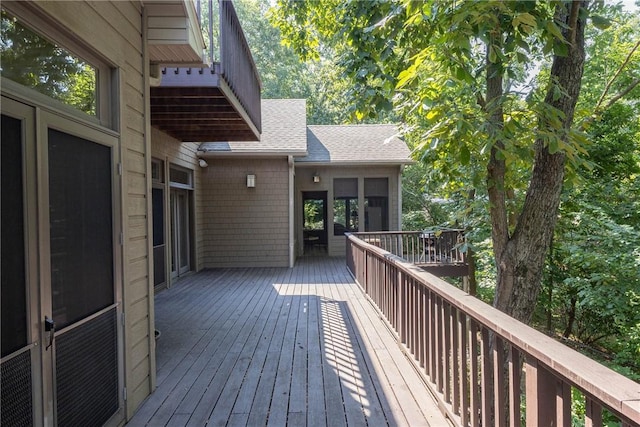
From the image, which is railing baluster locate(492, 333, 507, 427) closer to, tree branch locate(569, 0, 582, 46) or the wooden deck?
the wooden deck

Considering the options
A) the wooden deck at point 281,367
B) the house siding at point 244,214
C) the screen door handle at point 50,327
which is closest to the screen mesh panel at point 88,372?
the screen door handle at point 50,327

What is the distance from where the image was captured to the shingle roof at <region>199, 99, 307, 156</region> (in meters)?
8.22

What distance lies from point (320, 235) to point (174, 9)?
330 inches

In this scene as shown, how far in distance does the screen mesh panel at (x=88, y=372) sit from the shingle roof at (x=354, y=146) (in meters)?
7.77

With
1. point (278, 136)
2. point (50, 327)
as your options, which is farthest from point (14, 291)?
point (278, 136)

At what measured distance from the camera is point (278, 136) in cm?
883

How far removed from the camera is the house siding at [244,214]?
8617 millimetres

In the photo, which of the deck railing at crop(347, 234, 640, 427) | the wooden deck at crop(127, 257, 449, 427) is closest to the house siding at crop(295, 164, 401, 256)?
the wooden deck at crop(127, 257, 449, 427)

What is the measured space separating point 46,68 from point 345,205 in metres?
8.98

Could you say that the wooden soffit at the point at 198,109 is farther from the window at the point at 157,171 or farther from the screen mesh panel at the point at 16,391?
the screen mesh panel at the point at 16,391

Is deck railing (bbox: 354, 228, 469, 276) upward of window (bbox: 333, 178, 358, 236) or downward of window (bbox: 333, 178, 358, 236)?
downward

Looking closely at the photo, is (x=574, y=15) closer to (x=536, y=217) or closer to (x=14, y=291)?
(x=536, y=217)

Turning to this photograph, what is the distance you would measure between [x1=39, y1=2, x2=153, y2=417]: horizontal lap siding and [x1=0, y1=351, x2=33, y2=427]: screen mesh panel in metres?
0.75

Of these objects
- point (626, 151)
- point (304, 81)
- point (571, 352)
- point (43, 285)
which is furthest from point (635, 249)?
point (304, 81)
